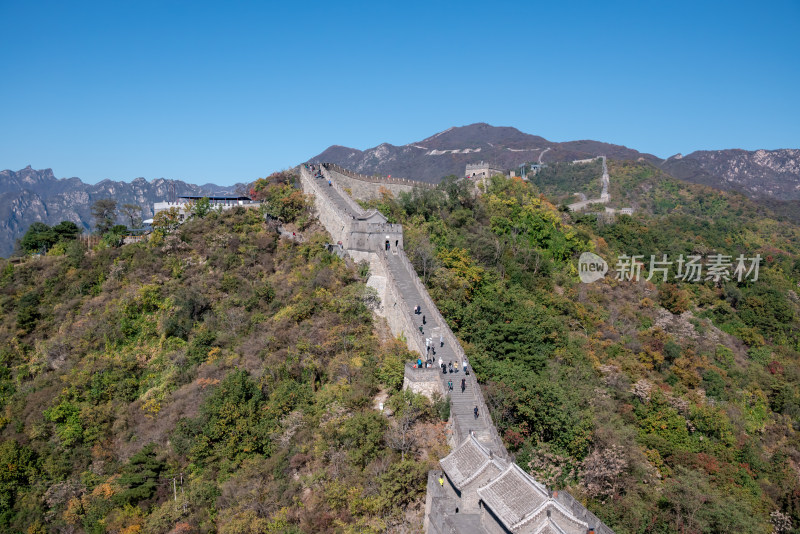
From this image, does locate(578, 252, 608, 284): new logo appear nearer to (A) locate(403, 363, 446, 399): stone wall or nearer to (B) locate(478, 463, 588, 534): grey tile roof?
(A) locate(403, 363, 446, 399): stone wall

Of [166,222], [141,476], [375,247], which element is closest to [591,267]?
[375,247]

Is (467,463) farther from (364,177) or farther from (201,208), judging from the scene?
(201,208)

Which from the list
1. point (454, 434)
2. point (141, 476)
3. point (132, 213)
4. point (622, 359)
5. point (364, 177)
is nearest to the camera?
point (454, 434)

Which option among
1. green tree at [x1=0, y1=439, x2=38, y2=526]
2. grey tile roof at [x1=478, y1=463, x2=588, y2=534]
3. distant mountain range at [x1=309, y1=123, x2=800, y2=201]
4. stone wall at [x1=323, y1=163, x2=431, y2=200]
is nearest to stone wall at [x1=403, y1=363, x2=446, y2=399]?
grey tile roof at [x1=478, y1=463, x2=588, y2=534]

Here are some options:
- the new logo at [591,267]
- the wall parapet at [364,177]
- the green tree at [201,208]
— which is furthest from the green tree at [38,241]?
the new logo at [591,267]

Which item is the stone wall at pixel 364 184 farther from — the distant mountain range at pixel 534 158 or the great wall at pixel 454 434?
the distant mountain range at pixel 534 158

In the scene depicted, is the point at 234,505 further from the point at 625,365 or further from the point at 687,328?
the point at 687,328
